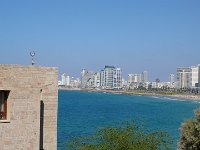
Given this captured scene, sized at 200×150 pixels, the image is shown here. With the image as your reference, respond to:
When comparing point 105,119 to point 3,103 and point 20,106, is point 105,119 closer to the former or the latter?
point 20,106


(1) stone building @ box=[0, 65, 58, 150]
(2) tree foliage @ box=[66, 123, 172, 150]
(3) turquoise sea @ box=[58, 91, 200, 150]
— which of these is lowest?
(3) turquoise sea @ box=[58, 91, 200, 150]

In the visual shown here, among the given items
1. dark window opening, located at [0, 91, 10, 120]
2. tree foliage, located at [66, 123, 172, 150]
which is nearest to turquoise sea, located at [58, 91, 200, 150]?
tree foliage, located at [66, 123, 172, 150]

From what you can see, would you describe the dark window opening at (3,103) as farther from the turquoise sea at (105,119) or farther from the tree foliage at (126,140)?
the turquoise sea at (105,119)

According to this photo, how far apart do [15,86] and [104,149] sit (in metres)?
7.73

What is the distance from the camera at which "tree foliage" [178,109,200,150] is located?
23.3 meters

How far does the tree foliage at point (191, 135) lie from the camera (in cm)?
2327

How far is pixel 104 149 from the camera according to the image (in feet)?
68.5

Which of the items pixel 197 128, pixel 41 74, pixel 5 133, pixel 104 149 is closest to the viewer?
pixel 5 133

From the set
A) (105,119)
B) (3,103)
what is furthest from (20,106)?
(105,119)

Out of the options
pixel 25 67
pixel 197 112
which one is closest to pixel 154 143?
pixel 197 112

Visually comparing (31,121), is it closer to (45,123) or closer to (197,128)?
(45,123)

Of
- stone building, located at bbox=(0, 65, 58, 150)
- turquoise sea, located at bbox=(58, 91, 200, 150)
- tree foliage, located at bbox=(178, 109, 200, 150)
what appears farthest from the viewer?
turquoise sea, located at bbox=(58, 91, 200, 150)

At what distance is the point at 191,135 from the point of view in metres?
23.6

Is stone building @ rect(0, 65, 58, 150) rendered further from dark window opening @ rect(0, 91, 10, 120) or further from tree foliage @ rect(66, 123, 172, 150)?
tree foliage @ rect(66, 123, 172, 150)
